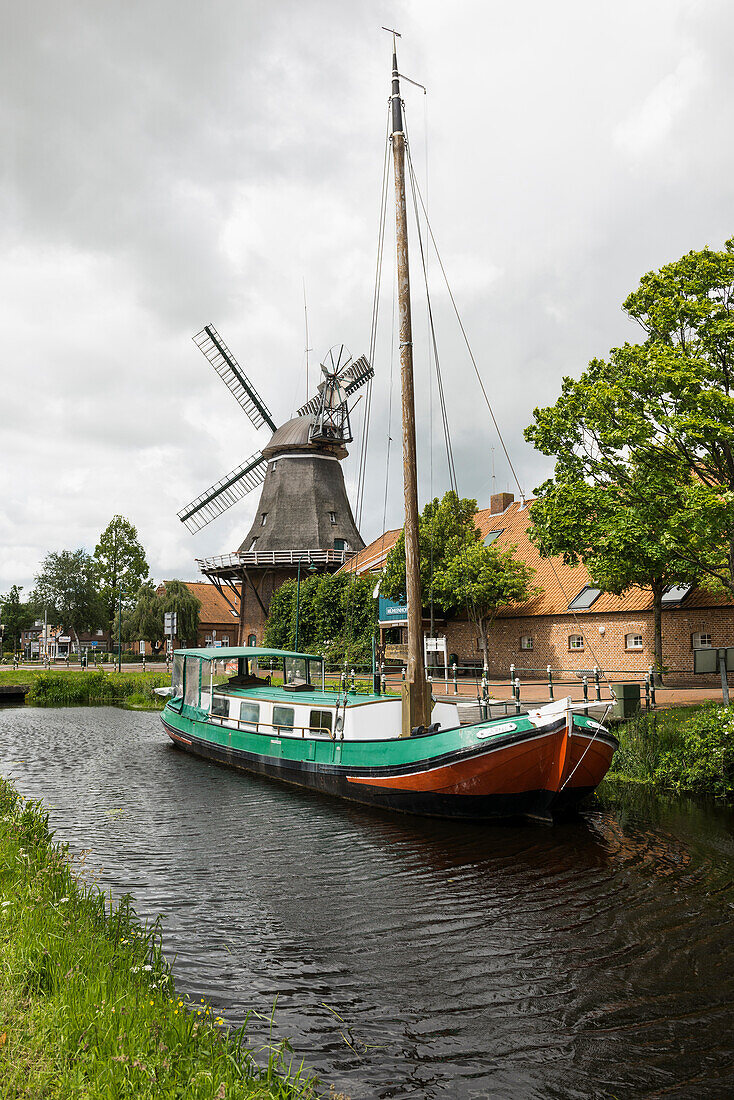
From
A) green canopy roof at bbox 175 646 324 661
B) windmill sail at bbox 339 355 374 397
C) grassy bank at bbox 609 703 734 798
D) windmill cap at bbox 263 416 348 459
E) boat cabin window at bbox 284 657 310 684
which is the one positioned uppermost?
windmill sail at bbox 339 355 374 397

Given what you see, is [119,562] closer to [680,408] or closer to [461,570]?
[461,570]

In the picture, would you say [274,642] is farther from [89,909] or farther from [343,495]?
[89,909]

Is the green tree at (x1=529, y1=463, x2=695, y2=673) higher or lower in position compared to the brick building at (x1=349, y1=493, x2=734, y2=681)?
higher

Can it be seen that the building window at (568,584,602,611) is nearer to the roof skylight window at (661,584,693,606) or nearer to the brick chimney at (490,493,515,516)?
the roof skylight window at (661,584,693,606)

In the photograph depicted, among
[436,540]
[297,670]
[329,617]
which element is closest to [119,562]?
[329,617]

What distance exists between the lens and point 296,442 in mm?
48062

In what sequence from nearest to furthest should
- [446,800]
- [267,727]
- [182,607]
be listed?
[446,800]
[267,727]
[182,607]

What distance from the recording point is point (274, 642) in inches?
1594

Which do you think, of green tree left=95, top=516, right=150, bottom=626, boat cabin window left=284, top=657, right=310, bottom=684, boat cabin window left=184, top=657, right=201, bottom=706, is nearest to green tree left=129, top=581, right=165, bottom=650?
green tree left=95, top=516, right=150, bottom=626

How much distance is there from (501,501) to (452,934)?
3336cm

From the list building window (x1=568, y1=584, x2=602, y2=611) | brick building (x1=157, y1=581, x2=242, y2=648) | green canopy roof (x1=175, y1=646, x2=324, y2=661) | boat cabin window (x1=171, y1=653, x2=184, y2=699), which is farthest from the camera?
brick building (x1=157, y1=581, x2=242, y2=648)

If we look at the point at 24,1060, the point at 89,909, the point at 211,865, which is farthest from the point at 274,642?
the point at 24,1060

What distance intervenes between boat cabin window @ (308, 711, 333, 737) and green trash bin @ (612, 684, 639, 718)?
6576 mm

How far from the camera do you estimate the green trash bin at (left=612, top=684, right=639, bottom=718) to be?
1655cm
